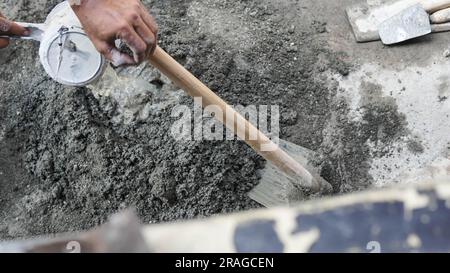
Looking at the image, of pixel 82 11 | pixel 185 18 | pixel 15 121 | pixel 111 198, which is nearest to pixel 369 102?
pixel 185 18

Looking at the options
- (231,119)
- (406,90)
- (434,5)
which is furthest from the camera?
(434,5)

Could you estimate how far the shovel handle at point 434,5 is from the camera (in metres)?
2.87

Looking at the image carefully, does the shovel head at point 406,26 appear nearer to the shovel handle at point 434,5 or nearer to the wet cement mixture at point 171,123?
the shovel handle at point 434,5

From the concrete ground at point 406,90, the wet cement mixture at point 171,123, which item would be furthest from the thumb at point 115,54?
the concrete ground at point 406,90

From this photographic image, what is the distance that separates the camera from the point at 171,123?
2797mm

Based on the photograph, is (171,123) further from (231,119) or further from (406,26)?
(406,26)

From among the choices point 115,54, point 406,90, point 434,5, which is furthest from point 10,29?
point 434,5

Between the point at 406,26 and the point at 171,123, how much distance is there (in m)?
1.18

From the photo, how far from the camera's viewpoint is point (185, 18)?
3107 mm

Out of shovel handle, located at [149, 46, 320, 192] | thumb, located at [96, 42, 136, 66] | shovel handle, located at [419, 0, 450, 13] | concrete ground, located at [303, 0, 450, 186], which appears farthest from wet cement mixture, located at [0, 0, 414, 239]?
thumb, located at [96, 42, 136, 66]

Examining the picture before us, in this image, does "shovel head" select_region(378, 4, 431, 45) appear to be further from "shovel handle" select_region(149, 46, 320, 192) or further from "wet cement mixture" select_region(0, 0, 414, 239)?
"shovel handle" select_region(149, 46, 320, 192)

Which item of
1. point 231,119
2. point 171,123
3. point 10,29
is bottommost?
point 171,123

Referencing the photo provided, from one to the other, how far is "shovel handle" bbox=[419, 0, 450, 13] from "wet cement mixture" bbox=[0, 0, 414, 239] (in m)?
0.46

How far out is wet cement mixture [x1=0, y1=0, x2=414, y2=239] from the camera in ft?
8.79
